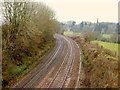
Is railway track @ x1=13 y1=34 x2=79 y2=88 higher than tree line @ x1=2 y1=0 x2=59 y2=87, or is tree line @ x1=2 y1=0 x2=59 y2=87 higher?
tree line @ x1=2 y1=0 x2=59 y2=87

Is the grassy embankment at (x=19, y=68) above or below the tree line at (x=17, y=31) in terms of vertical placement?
below

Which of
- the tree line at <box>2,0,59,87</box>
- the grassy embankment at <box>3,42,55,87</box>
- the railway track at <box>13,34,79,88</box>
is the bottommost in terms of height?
the railway track at <box>13,34,79,88</box>

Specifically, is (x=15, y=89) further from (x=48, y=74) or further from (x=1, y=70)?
(x=48, y=74)

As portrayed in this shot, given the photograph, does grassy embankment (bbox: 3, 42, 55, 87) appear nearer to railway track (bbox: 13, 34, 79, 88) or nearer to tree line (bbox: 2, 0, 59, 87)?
tree line (bbox: 2, 0, 59, 87)

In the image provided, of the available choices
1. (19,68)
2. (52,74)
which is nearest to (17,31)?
(19,68)

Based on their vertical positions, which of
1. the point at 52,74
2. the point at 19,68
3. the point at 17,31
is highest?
the point at 17,31

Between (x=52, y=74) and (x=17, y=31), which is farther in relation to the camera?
(x=17, y=31)

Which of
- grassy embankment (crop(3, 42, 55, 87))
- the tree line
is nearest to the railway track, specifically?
grassy embankment (crop(3, 42, 55, 87))

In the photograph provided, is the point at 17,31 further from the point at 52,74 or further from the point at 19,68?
the point at 52,74

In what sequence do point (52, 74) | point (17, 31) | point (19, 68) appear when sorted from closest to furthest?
1. point (52, 74)
2. point (19, 68)
3. point (17, 31)

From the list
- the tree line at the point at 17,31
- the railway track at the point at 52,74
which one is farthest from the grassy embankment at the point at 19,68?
the railway track at the point at 52,74

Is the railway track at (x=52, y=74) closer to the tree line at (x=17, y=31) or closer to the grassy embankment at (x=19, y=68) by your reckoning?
the grassy embankment at (x=19, y=68)

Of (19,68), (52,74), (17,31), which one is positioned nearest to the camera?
(52,74)

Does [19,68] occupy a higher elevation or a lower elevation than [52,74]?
higher
